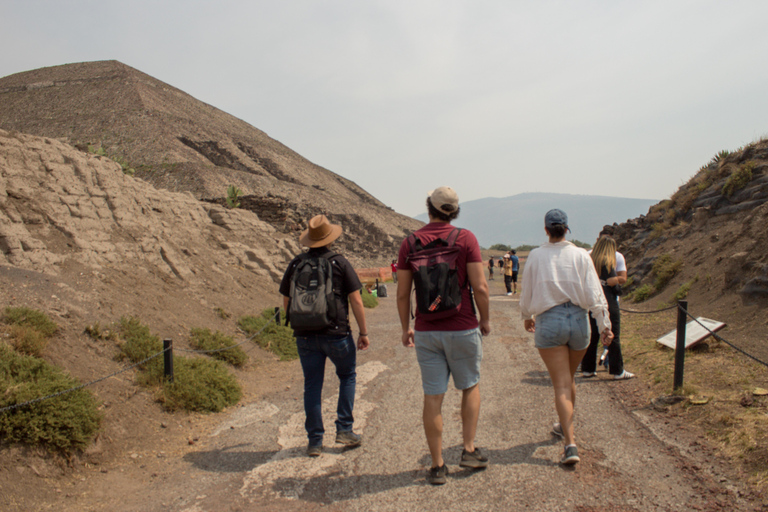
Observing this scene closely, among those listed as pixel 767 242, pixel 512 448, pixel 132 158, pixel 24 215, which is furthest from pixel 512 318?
pixel 132 158

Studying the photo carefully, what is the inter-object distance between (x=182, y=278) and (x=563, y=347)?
25.9 ft

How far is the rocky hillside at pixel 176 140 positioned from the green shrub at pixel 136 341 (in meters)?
26.2

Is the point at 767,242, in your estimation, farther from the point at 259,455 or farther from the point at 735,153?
the point at 259,455

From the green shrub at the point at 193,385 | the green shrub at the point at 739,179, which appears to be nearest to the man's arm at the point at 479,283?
the green shrub at the point at 193,385

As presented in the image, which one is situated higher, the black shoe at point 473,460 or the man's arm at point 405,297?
the man's arm at point 405,297

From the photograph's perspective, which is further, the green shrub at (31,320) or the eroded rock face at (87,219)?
the eroded rock face at (87,219)

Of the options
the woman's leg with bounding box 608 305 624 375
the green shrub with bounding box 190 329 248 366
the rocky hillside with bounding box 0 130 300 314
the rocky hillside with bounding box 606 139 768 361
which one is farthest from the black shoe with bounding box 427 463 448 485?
the rocky hillside with bounding box 0 130 300 314

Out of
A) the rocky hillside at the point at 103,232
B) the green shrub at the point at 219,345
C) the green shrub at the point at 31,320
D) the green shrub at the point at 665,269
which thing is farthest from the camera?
the green shrub at the point at 665,269

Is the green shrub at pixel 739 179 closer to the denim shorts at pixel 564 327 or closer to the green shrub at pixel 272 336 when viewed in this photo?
the green shrub at pixel 272 336

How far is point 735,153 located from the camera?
1552 cm

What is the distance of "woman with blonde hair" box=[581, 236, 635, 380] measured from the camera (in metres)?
6.18

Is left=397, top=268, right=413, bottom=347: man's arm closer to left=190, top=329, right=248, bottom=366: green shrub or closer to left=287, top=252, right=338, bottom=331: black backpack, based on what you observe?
left=287, top=252, right=338, bottom=331: black backpack

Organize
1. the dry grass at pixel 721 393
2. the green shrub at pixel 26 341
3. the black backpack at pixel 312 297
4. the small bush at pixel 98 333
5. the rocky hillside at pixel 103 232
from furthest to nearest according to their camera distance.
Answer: the rocky hillside at pixel 103 232 → the small bush at pixel 98 333 → the green shrub at pixel 26 341 → the black backpack at pixel 312 297 → the dry grass at pixel 721 393

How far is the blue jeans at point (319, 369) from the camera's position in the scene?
447 cm
